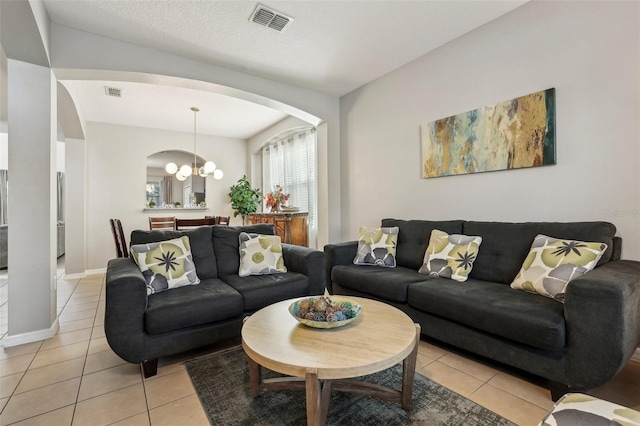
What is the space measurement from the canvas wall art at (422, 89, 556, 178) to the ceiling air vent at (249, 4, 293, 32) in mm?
1772

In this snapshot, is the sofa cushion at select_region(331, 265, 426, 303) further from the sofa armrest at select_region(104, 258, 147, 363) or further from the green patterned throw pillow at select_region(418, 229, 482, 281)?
the sofa armrest at select_region(104, 258, 147, 363)

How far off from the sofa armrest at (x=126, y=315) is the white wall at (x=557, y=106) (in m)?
2.79

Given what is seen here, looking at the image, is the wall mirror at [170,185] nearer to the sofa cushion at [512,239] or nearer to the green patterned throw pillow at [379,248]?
the green patterned throw pillow at [379,248]

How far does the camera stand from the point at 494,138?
2.68m

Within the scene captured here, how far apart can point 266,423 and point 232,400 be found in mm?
286

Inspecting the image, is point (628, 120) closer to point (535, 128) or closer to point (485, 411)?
point (535, 128)

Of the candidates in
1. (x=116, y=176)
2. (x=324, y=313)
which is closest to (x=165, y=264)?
(x=324, y=313)

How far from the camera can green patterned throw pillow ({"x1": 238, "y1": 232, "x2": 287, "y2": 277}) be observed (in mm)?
2684

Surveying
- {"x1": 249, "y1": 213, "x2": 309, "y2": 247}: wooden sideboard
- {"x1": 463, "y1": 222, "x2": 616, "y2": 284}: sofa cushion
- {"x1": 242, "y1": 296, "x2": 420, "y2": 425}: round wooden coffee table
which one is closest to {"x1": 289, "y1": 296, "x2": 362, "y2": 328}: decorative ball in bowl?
{"x1": 242, "y1": 296, "x2": 420, "y2": 425}: round wooden coffee table

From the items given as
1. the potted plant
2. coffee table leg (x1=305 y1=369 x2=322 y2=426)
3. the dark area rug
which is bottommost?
the dark area rug

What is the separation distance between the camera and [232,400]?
5.32 feet

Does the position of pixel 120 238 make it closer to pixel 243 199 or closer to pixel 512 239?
pixel 243 199

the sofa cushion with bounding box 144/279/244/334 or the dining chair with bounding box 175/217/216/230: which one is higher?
the dining chair with bounding box 175/217/216/230

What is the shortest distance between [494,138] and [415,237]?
1152 mm
